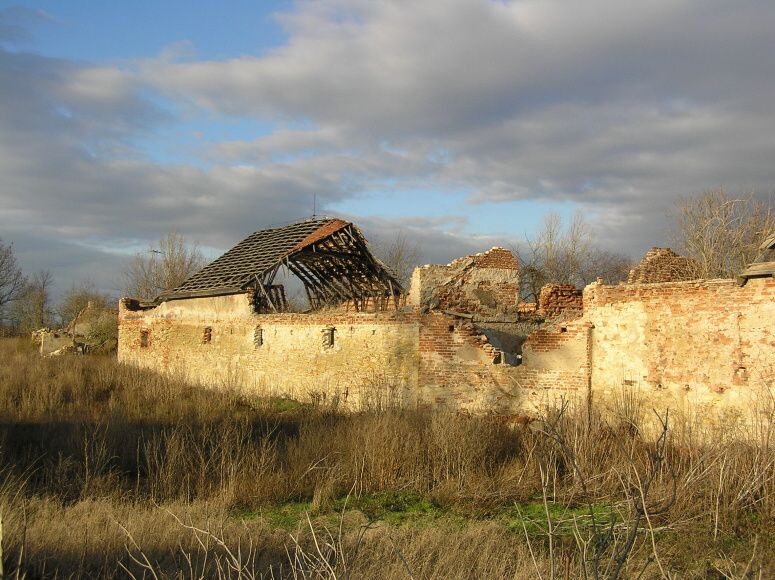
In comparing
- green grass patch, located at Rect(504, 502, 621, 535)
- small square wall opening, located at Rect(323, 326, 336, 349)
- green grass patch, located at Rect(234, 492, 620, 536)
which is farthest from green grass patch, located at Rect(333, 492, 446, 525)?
small square wall opening, located at Rect(323, 326, 336, 349)

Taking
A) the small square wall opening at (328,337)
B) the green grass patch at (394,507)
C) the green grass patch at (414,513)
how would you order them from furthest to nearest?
the small square wall opening at (328,337)
the green grass patch at (394,507)
the green grass patch at (414,513)

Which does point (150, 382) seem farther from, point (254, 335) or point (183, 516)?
point (183, 516)

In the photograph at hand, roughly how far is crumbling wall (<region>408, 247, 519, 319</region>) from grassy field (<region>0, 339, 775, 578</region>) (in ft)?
11.0

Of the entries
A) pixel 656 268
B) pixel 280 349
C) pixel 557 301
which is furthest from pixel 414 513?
pixel 656 268

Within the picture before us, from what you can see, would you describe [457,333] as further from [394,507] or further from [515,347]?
[394,507]

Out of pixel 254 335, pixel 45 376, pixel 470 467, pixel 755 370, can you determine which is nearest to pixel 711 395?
pixel 755 370

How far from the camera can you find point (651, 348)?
10.2 metres

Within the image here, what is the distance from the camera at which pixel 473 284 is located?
1388 centimetres

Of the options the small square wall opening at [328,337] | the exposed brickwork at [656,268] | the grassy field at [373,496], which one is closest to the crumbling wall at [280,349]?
the small square wall opening at [328,337]

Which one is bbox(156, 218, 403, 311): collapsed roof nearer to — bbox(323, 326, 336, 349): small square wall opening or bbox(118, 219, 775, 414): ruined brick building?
bbox(118, 219, 775, 414): ruined brick building

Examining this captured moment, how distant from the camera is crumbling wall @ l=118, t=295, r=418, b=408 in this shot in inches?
496

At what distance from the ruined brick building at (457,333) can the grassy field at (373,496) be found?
860 millimetres

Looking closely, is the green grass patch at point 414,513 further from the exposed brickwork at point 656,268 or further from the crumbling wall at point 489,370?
the exposed brickwork at point 656,268

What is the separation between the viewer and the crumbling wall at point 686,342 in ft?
29.4
